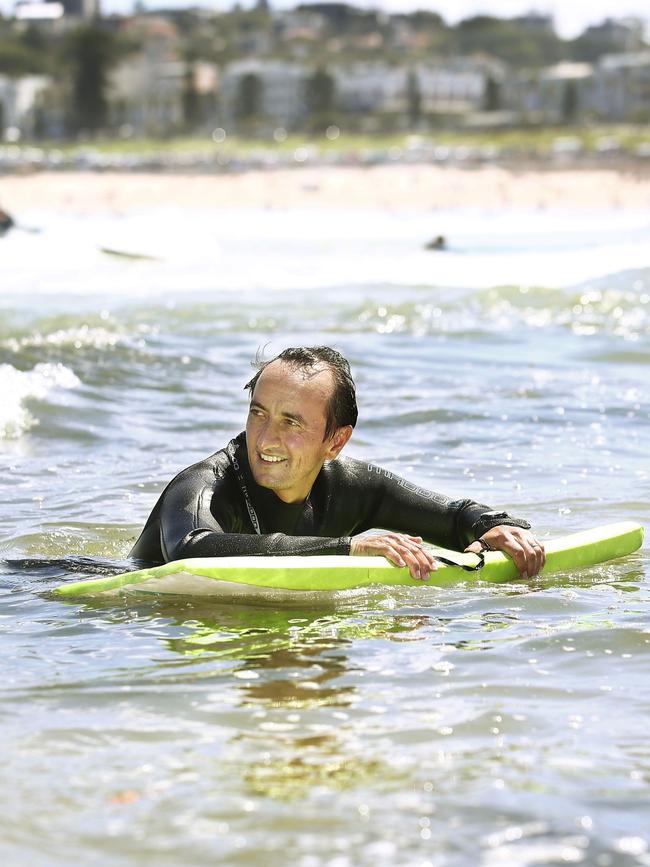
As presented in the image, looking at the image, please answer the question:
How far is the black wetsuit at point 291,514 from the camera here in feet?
15.7

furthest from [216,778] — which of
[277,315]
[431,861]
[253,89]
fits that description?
[253,89]

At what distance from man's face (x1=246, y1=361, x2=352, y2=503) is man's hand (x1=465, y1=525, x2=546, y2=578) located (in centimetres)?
71

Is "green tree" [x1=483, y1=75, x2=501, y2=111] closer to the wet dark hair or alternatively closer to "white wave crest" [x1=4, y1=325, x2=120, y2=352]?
"white wave crest" [x1=4, y1=325, x2=120, y2=352]

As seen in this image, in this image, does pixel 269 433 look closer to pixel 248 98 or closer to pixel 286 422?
pixel 286 422

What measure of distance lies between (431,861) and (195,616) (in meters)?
1.97

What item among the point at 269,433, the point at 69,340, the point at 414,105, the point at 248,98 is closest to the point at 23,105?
the point at 248,98

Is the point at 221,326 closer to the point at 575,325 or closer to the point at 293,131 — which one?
the point at 575,325

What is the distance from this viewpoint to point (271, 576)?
4.71 metres

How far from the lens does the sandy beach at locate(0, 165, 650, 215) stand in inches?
2073

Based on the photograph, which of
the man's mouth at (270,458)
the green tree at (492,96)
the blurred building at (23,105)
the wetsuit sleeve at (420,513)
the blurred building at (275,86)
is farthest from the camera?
the blurred building at (275,86)

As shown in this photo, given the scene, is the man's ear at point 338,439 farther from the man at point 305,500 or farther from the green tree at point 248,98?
the green tree at point 248,98

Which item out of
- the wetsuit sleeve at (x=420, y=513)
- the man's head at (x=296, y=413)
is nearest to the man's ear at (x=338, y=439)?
the man's head at (x=296, y=413)

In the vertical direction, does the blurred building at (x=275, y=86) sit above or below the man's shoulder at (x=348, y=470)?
above

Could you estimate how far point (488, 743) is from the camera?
3.70 meters
